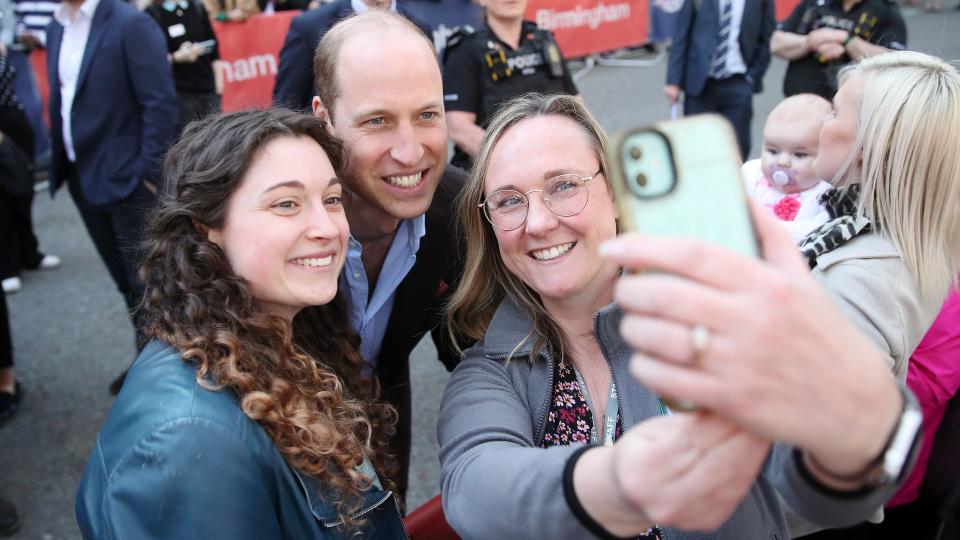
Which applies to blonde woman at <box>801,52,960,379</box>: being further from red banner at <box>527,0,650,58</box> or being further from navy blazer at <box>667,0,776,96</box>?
red banner at <box>527,0,650,58</box>

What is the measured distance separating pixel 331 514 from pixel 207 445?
31 cm

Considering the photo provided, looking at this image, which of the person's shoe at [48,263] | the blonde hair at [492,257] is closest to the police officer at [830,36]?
the blonde hair at [492,257]

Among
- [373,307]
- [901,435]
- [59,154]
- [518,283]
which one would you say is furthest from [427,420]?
[901,435]

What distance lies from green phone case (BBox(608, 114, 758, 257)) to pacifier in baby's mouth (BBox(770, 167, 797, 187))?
2.29 metres

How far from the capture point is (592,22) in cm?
1047

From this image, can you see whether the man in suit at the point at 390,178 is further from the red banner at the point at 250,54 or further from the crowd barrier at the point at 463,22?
the red banner at the point at 250,54

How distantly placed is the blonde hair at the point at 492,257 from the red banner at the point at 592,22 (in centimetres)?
821

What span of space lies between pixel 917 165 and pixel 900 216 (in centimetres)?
12

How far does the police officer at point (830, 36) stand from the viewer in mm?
4523

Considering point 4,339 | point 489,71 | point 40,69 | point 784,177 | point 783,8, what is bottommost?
point 783,8

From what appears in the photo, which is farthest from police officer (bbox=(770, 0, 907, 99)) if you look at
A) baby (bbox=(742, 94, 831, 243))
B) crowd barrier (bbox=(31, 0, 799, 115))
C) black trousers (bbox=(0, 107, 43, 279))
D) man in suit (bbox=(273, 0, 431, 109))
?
black trousers (bbox=(0, 107, 43, 279))

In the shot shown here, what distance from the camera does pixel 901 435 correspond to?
2.53 ft

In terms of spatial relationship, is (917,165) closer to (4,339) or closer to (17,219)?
(4,339)

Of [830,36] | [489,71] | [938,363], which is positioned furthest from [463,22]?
[938,363]
